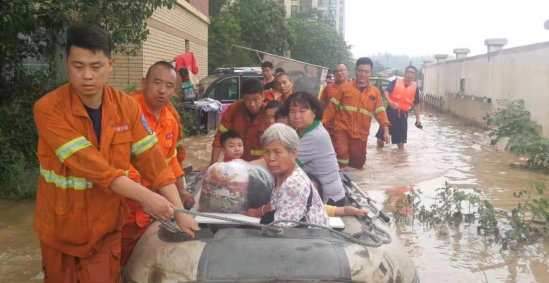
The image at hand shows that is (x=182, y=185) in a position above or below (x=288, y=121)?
below

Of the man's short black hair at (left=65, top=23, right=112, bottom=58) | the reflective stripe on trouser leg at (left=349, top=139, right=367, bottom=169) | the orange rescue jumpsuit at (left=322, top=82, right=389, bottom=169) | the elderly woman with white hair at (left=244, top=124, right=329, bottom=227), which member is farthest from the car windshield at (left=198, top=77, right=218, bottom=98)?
the man's short black hair at (left=65, top=23, right=112, bottom=58)

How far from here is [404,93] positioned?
36.6 ft

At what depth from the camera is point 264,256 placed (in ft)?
8.98

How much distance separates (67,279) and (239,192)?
3.30 feet

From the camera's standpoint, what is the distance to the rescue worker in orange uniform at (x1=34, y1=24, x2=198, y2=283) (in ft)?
8.51

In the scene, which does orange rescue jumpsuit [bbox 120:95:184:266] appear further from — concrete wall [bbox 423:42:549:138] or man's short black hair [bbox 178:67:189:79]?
concrete wall [bbox 423:42:549:138]

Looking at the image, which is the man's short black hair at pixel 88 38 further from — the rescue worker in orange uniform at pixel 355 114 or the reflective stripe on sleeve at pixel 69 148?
the rescue worker in orange uniform at pixel 355 114

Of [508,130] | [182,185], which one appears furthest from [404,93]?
[182,185]

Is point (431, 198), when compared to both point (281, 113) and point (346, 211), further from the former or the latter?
point (346, 211)

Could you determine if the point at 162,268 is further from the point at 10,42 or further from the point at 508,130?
the point at 508,130

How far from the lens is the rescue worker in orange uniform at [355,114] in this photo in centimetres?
756

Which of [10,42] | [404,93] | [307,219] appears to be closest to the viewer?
[307,219]

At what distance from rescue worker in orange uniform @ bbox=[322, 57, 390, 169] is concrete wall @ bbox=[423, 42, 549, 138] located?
4.99 meters

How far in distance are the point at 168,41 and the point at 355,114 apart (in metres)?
7.75
